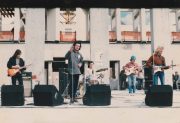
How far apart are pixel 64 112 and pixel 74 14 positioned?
23120 millimetres

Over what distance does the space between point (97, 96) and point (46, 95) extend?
1109mm

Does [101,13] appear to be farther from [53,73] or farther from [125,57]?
[125,57]

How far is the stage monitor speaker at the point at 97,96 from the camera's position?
331 inches

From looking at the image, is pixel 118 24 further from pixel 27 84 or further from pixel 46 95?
pixel 46 95

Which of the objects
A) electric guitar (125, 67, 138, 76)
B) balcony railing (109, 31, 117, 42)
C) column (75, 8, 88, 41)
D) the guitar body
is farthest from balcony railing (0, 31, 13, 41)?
the guitar body

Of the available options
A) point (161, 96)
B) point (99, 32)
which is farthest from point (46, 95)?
point (99, 32)

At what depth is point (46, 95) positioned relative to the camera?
8.21m

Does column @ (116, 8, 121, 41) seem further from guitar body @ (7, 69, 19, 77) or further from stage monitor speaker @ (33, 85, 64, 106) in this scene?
stage monitor speaker @ (33, 85, 64, 106)

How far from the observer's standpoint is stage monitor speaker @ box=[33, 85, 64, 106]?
8180 mm

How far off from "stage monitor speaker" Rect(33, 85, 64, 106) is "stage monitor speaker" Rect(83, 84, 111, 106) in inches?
28.1

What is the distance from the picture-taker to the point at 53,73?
85.9ft

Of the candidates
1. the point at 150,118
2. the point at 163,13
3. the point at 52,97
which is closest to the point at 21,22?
the point at 163,13

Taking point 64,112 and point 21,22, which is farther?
point 21,22

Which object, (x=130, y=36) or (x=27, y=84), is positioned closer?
(x=27, y=84)
